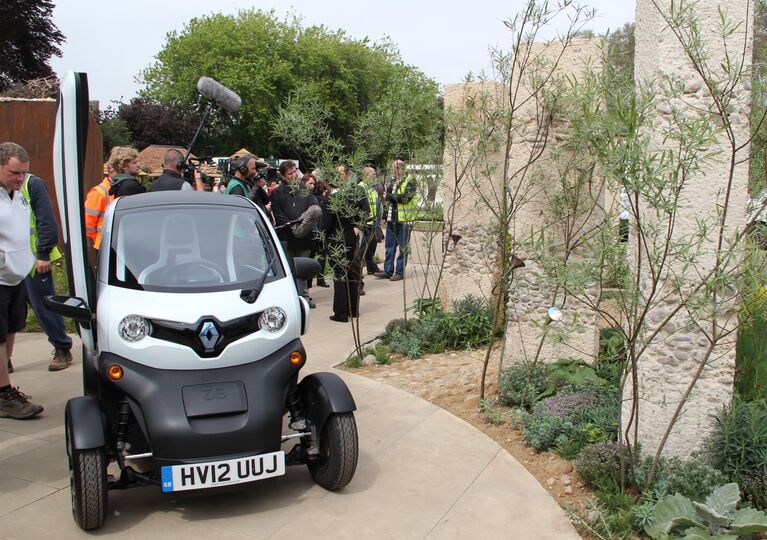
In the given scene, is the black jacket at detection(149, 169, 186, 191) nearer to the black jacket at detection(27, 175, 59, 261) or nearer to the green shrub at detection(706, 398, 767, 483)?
the black jacket at detection(27, 175, 59, 261)

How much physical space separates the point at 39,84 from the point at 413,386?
31.4 ft

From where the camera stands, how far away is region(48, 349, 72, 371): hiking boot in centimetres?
677

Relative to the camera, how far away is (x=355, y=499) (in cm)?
431

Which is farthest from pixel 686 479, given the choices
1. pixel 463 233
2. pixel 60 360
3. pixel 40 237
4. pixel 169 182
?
pixel 60 360

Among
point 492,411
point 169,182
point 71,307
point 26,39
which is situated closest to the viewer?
point 71,307

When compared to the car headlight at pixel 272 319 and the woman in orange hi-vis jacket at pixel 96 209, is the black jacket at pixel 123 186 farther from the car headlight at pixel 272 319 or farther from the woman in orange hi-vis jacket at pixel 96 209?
the car headlight at pixel 272 319

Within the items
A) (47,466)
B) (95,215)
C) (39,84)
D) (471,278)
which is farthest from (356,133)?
(39,84)

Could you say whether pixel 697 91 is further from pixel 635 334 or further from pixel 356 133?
pixel 356 133

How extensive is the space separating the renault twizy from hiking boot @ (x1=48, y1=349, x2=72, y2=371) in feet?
7.32

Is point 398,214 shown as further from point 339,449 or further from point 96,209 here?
point 339,449

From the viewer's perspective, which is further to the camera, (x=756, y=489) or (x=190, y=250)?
(x=190, y=250)

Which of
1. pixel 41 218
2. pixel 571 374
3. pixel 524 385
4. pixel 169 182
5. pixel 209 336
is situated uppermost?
pixel 169 182

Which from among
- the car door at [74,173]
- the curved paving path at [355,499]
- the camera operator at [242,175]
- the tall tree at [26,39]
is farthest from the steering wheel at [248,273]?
the tall tree at [26,39]

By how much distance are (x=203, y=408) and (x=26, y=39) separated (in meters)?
33.0
